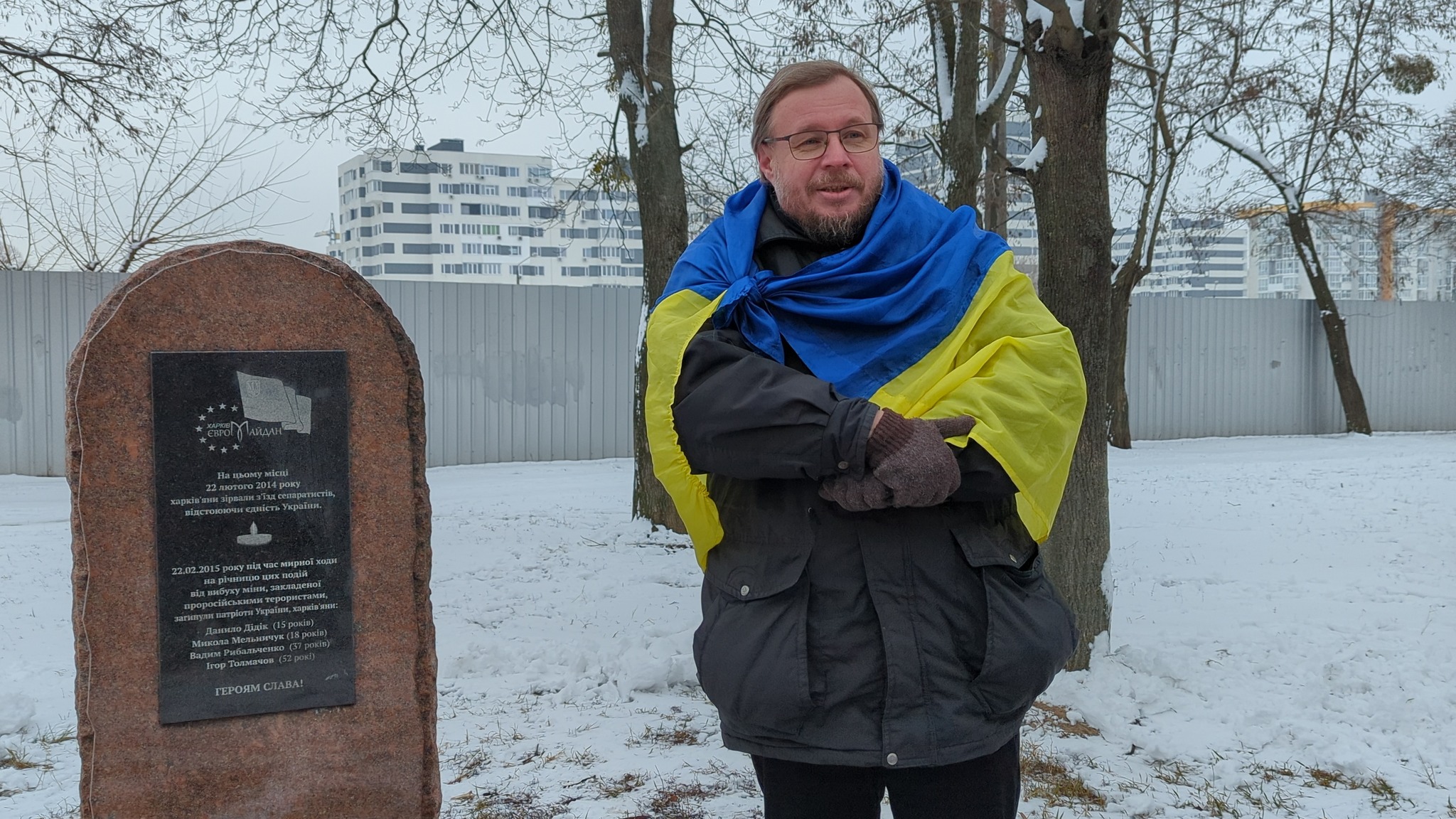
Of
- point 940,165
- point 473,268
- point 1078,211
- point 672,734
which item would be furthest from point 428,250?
point 672,734

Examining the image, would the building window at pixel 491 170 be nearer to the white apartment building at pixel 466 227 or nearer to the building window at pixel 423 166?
the white apartment building at pixel 466 227

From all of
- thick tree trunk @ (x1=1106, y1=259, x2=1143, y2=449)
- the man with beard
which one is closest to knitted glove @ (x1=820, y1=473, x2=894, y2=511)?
the man with beard

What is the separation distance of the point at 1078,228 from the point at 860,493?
10.1 ft

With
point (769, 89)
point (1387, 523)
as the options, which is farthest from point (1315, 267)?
point (769, 89)

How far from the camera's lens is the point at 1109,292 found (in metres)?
4.44

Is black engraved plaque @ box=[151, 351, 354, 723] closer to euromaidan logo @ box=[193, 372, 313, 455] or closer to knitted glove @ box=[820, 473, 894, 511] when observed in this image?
euromaidan logo @ box=[193, 372, 313, 455]

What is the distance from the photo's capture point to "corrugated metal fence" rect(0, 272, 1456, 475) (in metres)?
10.8

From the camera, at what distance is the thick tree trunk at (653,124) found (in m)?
7.47

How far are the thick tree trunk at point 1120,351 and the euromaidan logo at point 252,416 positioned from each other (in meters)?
9.79

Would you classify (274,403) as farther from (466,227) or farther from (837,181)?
(466,227)

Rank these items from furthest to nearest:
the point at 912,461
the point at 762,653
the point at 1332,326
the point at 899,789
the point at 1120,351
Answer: the point at 1332,326 → the point at 1120,351 → the point at 899,789 → the point at 762,653 → the point at 912,461

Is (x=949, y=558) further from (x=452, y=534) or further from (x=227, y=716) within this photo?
(x=452, y=534)

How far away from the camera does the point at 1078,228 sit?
14.2 feet

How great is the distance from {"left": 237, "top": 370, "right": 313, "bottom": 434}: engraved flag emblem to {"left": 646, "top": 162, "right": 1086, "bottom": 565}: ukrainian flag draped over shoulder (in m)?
1.30
